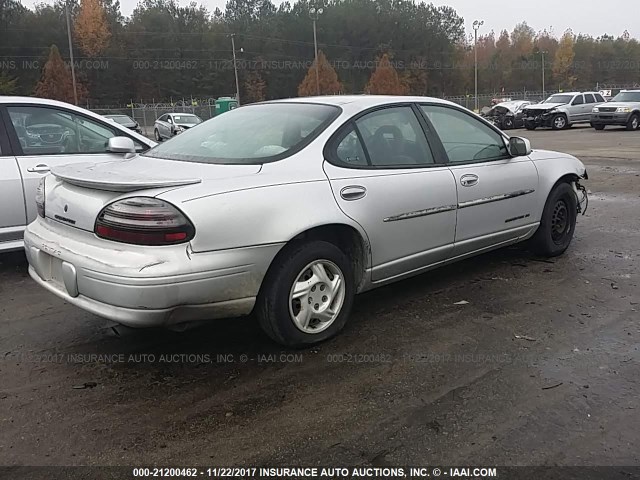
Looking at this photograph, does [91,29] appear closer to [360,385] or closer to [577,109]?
[577,109]

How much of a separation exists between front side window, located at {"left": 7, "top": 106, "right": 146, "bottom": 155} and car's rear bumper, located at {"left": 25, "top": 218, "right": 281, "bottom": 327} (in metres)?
2.36

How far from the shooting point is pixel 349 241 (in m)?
3.75

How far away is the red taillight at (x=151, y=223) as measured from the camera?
9.64 ft

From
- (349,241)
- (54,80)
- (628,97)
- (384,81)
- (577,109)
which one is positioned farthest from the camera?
(384,81)

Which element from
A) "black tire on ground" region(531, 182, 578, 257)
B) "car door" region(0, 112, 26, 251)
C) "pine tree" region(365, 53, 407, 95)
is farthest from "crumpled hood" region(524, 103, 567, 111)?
"pine tree" region(365, 53, 407, 95)

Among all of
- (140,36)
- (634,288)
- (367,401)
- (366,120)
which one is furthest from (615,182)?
(140,36)

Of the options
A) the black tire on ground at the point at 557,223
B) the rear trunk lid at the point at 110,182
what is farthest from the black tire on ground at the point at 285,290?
the black tire on ground at the point at 557,223

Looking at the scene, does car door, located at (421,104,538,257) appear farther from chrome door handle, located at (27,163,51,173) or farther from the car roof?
chrome door handle, located at (27,163,51,173)

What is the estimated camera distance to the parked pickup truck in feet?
87.9

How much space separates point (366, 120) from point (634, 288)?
244 centimetres

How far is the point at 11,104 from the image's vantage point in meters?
5.29

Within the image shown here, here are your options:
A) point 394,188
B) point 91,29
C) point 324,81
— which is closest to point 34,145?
point 394,188

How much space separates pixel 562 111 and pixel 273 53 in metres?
65.7

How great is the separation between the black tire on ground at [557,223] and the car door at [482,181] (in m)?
0.26
